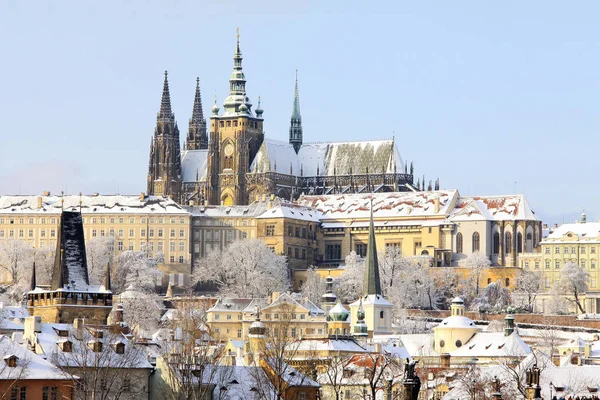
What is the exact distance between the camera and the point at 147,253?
7751 inches

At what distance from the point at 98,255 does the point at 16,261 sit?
7165mm

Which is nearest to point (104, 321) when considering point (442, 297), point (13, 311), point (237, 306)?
point (13, 311)

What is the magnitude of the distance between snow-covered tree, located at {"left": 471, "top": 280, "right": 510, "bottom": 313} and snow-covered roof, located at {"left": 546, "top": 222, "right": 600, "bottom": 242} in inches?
420

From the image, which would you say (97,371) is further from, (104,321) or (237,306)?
(237,306)

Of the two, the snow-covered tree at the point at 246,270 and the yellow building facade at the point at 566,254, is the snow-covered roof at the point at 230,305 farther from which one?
the yellow building facade at the point at 566,254

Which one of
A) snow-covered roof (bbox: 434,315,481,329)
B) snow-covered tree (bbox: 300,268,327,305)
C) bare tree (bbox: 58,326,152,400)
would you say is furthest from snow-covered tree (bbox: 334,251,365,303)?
bare tree (bbox: 58,326,152,400)

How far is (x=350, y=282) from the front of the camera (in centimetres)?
18750

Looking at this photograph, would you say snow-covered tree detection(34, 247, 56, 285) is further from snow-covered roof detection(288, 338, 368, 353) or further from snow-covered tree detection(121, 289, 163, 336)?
snow-covered roof detection(288, 338, 368, 353)

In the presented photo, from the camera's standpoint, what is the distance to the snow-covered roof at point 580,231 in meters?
193

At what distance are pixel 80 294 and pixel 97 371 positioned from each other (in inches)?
954

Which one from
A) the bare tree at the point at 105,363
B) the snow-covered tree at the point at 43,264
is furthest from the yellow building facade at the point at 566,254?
the bare tree at the point at 105,363

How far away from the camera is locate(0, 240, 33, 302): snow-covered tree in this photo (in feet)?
607

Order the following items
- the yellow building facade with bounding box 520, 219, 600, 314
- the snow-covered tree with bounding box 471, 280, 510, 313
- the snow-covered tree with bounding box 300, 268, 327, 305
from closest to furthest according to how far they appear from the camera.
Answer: the snow-covered tree with bounding box 471, 280, 510, 313, the snow-covered tree with bounding box 300, 268, 327, 305, the yellow building facade with bounding box 520, 219, 600, 314

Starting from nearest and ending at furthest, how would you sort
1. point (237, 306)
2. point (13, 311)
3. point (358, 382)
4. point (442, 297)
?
point (358, 382), point (13, 311), point (237, 306), point (442, 297)
